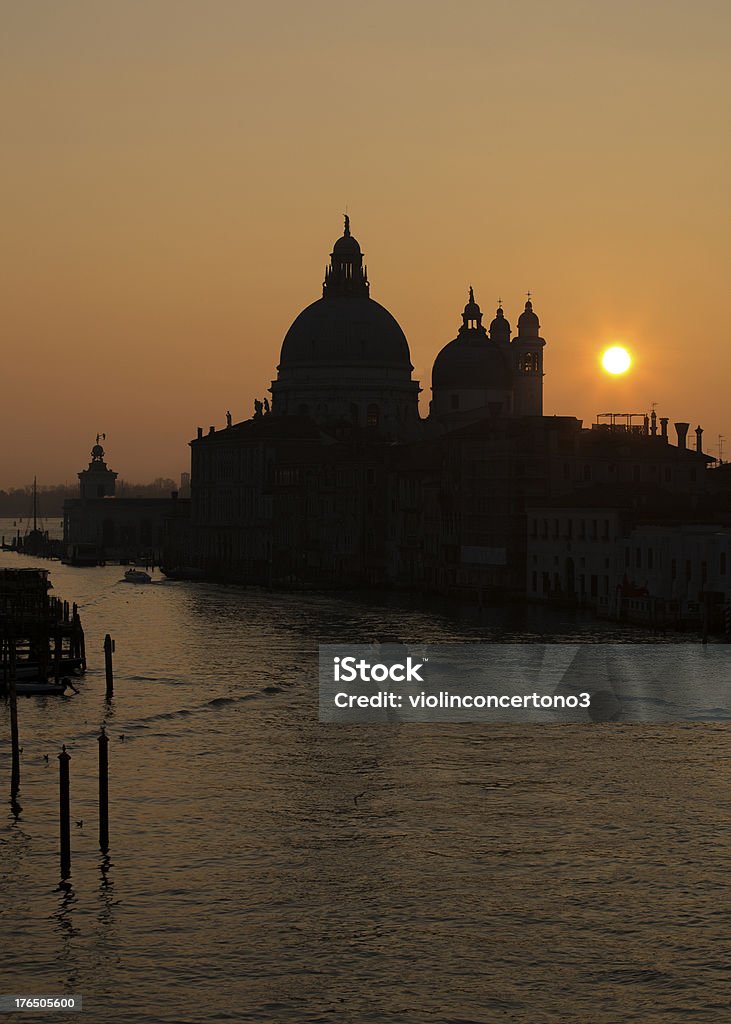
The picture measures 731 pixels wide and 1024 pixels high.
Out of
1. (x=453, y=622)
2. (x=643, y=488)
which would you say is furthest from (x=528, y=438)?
(x=453, y=622)

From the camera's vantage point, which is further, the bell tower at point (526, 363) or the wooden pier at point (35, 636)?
the bell tower at point (526, 363)

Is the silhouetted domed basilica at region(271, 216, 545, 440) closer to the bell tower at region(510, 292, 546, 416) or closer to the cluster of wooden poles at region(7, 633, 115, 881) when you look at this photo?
the bell tower at region(510, 292, 546, 416)

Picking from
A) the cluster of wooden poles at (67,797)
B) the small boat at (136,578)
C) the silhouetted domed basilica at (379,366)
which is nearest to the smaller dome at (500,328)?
the silhouetted domed basilica at (379,366)

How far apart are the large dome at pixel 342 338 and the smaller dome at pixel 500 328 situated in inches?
441

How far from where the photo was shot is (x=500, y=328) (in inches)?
6727

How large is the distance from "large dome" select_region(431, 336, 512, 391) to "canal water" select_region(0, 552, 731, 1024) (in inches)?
4595

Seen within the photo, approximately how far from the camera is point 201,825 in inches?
1320

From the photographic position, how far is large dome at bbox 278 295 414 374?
6880 inches

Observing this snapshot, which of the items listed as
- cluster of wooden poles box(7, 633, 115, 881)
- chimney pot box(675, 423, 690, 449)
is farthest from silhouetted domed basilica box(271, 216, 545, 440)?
cluster of wooden poles box(7, 633, 115, 881)

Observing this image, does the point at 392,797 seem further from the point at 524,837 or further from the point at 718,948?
the point at 718,948

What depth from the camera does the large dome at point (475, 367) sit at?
536 feet

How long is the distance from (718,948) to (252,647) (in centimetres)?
4509

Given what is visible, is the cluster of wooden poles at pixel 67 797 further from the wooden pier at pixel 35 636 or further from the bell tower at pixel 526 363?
the bell tower at pixel 526 363

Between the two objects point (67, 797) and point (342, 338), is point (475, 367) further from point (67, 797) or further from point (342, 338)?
point (67, 797)
